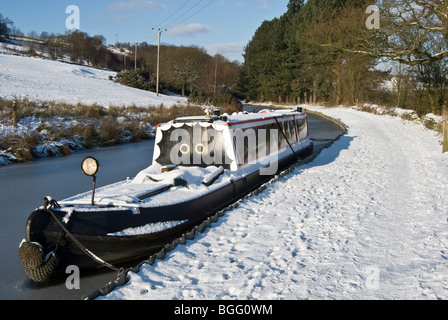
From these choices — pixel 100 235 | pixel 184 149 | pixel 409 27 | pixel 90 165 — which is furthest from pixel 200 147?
pixel 409 27

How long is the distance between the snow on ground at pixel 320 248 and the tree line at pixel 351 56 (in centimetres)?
1304

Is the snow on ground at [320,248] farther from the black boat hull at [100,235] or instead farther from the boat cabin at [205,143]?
the boat cabin at [205,143]

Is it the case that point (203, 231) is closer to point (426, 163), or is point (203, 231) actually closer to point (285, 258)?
point (285, 258)

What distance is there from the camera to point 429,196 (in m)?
7.55

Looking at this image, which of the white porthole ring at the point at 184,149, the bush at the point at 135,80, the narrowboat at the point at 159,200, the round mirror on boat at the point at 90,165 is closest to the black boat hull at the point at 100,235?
the narrowboat at the point at 159,200

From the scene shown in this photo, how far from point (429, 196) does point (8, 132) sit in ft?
50.2

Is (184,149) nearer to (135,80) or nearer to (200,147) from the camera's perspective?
(200,147)

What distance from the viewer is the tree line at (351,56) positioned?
64.5ft

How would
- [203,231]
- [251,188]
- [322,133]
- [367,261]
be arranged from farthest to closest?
[322,133] → [251,188] → [203,231] → [367,261]

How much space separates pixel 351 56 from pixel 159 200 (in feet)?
107

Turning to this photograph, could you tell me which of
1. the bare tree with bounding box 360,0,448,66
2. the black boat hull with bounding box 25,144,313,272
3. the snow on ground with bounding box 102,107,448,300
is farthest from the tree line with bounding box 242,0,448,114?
the black boat hull with bounding box 25,144,313,272

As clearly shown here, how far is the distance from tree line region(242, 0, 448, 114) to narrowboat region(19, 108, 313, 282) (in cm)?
1339

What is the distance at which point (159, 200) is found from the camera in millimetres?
5809

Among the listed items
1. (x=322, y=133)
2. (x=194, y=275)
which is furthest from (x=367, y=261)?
(x=322, y=133)
